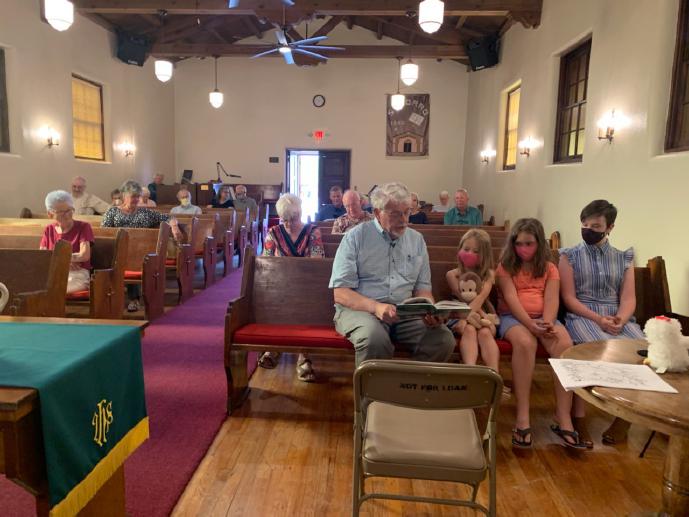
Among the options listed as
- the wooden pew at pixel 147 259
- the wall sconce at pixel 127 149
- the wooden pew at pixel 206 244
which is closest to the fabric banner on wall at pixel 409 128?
the wall sconce at pixel 127 149

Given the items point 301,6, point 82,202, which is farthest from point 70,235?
point 301,6

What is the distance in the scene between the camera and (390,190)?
2682 millimetres

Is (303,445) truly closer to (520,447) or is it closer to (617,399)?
(520,447)

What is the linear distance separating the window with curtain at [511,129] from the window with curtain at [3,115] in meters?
7.25

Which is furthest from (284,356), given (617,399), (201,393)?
(617,399)

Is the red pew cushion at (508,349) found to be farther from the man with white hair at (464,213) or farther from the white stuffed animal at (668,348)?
the man with white hair at (464,213)

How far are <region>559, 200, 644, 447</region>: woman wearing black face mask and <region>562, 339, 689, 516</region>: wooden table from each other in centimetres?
78

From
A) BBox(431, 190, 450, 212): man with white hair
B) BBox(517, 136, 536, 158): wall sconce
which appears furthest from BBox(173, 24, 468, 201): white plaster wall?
BBox(517, 136, 536, 158): wall sconce

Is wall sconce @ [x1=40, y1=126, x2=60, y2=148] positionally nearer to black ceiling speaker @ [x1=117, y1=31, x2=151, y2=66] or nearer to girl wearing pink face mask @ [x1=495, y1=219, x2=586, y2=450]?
black ceiling speaker @ [x1=117, y1=31, x2=151, y2=66]

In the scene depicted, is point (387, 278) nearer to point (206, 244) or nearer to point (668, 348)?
point (668, 348)

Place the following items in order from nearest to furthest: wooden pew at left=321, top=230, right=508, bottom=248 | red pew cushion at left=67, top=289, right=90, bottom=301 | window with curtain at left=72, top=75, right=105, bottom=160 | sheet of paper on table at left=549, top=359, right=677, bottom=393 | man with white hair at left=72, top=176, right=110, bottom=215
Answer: sheet of paper on table at left=549, top=359, right=677, bottom=393 → red pew cushion at left=67, top=289, right=90, bottom=301 → wooden pew at left=321, top=230, right=508, bottom=248 → man with white hair at left=72, top=176, right=110, bottom=215 → window with curtain at left=72, top=75, right=105, bottom=160

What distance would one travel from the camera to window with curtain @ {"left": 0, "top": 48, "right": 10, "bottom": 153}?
21.9ft

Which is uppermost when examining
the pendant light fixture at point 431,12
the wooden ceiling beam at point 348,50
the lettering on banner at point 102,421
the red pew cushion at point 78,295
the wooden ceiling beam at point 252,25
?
the wooden ceiling beam at point 252,25

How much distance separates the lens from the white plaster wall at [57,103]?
22.2ft
